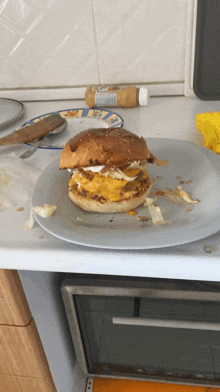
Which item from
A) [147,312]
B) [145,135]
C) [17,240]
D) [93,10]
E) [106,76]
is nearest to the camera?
[17,240]

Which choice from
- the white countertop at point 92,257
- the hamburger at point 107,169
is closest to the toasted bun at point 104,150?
the hamburger at point 107,169

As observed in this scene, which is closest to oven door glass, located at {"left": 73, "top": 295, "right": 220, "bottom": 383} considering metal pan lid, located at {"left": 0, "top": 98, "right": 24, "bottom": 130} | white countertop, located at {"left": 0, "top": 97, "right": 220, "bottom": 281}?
white countertop, located at {"left": 0, "top": 97, "right": 220, "bottom": 281}

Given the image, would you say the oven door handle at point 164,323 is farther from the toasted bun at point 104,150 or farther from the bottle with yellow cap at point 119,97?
the bottle with yellow cap at point 119,97

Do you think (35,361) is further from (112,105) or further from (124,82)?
(124,82)

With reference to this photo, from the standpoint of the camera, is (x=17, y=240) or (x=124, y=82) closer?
(x=17, y=240)

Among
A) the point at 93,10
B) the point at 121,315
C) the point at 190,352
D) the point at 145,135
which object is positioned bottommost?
the point at 190,352

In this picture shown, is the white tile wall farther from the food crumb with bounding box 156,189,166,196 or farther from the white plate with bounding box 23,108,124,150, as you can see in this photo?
the food crumb with bounding box 156,189,166,196

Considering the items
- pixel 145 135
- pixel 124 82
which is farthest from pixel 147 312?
pixel 124 82
